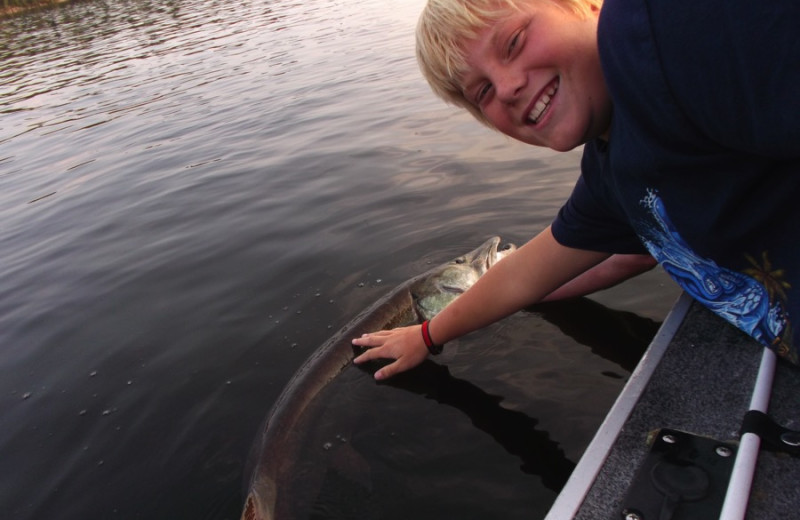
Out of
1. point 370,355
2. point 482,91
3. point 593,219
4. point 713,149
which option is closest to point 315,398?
point 370,355

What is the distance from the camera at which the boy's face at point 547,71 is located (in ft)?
5.37

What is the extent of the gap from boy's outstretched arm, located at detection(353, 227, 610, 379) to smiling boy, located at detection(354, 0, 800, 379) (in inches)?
0.7

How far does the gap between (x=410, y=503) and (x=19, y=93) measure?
53.7 ft

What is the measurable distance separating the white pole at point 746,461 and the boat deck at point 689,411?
0.03m

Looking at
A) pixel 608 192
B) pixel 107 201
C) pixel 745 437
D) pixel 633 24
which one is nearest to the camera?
pixel 633 24

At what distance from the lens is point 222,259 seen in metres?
5.12

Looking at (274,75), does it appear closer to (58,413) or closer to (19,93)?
(19,93)

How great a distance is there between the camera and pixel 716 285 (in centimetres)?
191

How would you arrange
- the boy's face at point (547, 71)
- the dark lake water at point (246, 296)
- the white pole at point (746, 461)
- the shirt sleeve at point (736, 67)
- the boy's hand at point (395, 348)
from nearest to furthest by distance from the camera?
the shirt sleeve at point (736, 67), the white pole at point (746, 461), the boy's face at point (547, 71), the dark lake water at point (246, 296), the boy's hand at point (395, 348)

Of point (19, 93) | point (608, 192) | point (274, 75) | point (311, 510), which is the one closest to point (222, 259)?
point (311, 510)

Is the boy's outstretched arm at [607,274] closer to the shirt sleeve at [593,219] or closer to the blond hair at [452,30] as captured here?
the shirt sleeve at [593,219]

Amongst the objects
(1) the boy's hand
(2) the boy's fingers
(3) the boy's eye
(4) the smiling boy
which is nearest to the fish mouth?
(1) the boy's hand

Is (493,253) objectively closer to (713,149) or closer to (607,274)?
(607,274)

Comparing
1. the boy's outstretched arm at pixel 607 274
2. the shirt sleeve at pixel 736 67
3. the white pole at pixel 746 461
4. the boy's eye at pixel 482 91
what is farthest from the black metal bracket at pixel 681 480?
the boy's outstretched arm at pixel 607 274
